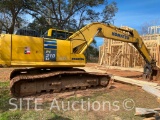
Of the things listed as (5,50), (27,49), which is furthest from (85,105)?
(5,50)

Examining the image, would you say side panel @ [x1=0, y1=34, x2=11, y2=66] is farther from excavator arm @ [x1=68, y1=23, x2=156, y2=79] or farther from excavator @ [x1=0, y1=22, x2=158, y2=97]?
excavator arm @ [x1=68, y1=23, x2=156, y2=79]

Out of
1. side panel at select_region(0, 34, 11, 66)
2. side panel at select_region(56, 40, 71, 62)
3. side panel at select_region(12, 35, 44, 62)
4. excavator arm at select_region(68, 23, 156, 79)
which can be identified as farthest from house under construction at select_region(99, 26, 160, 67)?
side panel at select_region(0, 34, 11, 66)

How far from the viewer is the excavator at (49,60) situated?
6.95 metres

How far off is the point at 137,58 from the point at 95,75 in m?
12.4

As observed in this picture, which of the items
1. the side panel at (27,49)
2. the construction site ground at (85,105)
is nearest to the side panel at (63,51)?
the side panel at (27,49)

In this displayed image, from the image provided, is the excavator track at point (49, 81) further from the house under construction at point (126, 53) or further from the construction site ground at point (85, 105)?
the house under construction at point (126, 53)

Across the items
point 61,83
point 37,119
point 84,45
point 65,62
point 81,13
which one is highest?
point 81,13

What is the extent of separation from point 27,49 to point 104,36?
12.7 ft

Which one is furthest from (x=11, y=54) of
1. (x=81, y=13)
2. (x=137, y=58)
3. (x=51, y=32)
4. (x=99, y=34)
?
(x=81, y=13)

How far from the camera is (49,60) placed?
298 inches

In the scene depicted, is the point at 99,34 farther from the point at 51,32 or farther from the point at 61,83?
the point at 61,83

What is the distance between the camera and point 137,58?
798 inches

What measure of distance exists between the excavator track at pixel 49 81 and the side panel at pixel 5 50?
629 millimetres

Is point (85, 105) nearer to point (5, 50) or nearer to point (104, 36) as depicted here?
point (5, 50)
